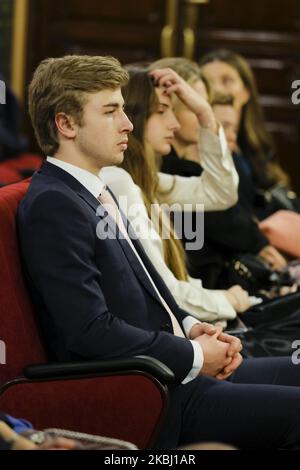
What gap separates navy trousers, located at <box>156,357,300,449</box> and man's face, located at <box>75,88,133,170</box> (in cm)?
55

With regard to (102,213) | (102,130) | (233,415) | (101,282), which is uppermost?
(102,130)

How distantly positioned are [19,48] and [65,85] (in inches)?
172

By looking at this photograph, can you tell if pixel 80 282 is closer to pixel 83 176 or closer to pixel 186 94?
pixel 83 176

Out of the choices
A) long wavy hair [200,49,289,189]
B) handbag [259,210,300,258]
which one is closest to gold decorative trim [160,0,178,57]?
long wavy hair [200,49,289,189]

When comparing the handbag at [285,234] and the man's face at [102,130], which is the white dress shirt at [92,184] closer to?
the man's face at [102,130]

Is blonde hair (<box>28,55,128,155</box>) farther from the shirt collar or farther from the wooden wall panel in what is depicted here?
the wooden wall panel

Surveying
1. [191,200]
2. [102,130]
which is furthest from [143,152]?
[102,130]

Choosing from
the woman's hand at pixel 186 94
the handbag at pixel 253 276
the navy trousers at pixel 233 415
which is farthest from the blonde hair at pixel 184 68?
the navy trousers at pixel 233 415

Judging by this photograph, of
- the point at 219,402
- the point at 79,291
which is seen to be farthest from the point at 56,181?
the point at 219,402

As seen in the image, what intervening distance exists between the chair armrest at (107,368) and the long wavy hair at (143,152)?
78 cm

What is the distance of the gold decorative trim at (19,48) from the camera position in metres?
6.55

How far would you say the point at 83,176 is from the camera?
2396 mm

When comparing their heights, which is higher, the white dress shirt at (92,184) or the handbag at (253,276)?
the white dress shirt at (92,184)
